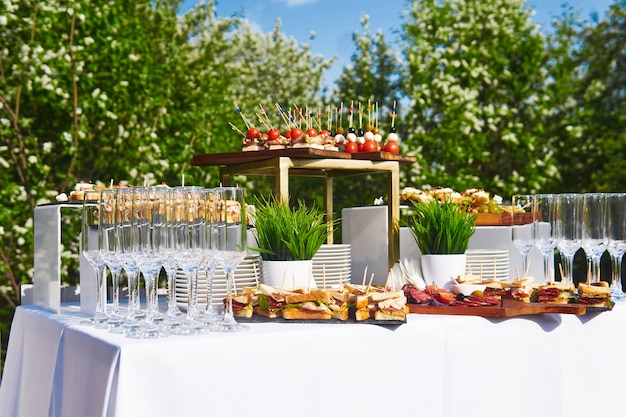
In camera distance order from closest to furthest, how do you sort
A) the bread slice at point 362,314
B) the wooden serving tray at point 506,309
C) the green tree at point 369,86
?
1. the bread slice at point 362,314
2. the wooden serving tray at point 506,309
3. the green tree at point 369,86

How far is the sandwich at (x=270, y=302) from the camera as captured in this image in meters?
2.44

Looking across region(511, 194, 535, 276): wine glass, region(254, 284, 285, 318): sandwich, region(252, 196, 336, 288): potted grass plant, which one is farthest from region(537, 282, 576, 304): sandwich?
region(254, 284, 285, 318): sandwich

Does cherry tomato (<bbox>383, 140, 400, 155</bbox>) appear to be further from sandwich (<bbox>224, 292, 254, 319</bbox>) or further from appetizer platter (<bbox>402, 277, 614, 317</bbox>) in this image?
sandwich (<bbox>224, 292, 254, 319</bbox>)

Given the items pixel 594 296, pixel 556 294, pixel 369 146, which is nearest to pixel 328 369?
pixel 556 294

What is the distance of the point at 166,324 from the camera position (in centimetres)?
217

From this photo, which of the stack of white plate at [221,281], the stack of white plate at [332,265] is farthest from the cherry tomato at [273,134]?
the stack of white plate at [221,281]

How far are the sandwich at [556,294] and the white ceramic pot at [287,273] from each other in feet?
2.78

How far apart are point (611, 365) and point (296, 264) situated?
50.2 inches

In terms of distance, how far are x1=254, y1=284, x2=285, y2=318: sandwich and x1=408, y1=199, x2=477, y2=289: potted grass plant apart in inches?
33.9

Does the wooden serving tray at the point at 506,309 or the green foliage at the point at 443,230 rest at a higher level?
A: the green foliage at the point at 443,230

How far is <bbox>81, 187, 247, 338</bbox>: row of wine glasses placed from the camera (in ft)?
7.05

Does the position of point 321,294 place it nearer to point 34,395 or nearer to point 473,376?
point 473,376

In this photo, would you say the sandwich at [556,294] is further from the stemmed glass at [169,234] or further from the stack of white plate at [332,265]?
the stemmed glass at [169,234]

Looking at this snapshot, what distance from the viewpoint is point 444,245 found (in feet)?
10.2
